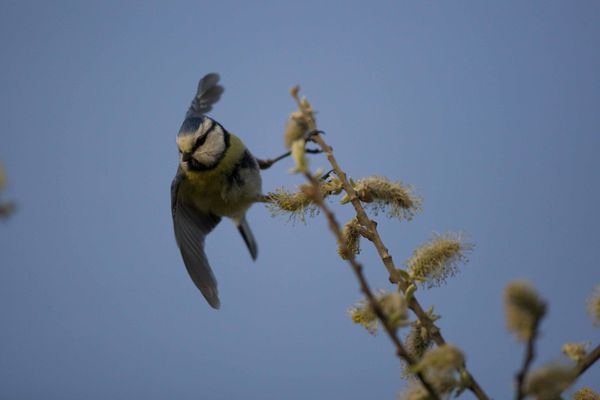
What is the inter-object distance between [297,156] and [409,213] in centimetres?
107

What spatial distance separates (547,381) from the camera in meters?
0.93

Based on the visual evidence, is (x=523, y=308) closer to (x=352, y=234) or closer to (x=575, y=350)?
(x=575, y=350)

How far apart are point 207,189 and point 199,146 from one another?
0.95ft

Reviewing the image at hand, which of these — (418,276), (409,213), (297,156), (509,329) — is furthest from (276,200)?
(509,329)

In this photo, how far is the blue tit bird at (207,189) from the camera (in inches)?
151

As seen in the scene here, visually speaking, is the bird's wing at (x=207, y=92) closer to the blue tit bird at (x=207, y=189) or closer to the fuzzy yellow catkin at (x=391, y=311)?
the blue tit bird at (x=207, y=189)

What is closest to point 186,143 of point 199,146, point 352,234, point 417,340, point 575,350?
point 199,146

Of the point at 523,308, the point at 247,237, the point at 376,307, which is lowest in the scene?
the point at 523,308

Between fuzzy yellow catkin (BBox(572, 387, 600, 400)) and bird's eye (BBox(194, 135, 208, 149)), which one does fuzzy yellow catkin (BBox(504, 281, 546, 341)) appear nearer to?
fuzzy yellow catkin (BBox(572, 387, 600, 400))

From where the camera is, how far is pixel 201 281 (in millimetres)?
3969

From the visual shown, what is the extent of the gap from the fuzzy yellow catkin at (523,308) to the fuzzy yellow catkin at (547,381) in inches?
2.5

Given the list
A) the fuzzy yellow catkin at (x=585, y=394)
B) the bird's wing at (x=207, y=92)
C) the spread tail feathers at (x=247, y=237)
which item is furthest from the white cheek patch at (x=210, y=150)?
the fuzzy yellow catkin at (x=585, y=394)

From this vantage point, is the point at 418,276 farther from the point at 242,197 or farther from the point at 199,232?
the point at 199,232

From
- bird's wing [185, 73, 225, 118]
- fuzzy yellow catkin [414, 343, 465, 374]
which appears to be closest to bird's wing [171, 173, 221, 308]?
bird's wing [185, 73, 225, 118]
